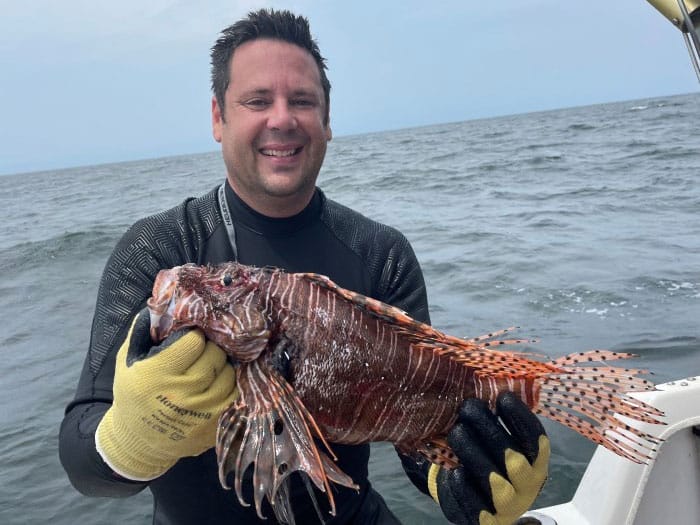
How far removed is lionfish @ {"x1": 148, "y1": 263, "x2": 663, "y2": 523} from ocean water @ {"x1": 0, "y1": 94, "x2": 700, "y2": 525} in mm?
3619

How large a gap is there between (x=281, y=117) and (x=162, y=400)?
1.66 meters

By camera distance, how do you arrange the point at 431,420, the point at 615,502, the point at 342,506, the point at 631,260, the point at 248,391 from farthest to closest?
the point at 631,260 < the point at 615,502 < the point at 342,506 < the point at 431,420 < the point at 248,391

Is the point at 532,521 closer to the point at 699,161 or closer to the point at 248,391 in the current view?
the point at 248,391

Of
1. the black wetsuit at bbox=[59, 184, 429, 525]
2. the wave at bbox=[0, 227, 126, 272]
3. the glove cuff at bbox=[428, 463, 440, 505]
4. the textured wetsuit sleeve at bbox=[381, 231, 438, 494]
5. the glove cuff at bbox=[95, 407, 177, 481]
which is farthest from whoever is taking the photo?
the wave at bbox=[0, 227, 126, 272]

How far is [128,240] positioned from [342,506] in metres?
2.02

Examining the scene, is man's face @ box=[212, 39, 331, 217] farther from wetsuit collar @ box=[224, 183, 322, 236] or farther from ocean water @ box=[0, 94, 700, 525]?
ocean water @ box=[0, 94, 700, 525]

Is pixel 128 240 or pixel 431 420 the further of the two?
pixel 128 240

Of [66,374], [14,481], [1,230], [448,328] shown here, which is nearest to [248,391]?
[14,481]

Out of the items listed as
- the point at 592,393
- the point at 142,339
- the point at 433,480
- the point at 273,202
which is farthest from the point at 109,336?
the point at 592,393

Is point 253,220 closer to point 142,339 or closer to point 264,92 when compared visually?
point 264,92

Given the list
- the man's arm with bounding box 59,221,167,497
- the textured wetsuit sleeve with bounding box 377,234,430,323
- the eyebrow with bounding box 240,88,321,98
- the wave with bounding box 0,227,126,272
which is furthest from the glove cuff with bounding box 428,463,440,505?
the wave with bounding box 0,227,126,272

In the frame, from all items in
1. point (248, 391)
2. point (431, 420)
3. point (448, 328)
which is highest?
point (248, 391)

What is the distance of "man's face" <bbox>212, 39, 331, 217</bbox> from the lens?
3.21 m

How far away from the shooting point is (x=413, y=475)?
3.55 m
